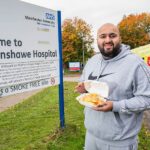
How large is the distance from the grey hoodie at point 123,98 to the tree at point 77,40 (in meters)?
51.7

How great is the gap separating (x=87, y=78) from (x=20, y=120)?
17.2 ft

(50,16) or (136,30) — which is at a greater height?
(136,30)

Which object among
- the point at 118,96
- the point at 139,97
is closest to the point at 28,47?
the point at 118,96

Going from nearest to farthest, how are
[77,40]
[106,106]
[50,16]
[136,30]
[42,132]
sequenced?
[106,106] < [50,16] < [42,132] < [77,40] < [136,30]

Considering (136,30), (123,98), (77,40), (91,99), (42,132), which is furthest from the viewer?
(136,30)

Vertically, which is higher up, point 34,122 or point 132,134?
point 132,134

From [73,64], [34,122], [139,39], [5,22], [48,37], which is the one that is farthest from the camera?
[139,39]

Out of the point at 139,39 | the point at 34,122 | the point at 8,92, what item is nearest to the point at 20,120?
the point at 34,122

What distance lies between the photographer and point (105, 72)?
11.8ft

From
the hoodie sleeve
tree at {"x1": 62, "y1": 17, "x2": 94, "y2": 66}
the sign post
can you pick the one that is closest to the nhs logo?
the sign post

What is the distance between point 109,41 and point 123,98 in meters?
0.61

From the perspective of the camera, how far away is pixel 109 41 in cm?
351

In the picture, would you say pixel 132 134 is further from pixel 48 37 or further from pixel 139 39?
pixel 139 39

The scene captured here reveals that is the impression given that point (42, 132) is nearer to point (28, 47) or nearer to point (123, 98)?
point (28, 47)
